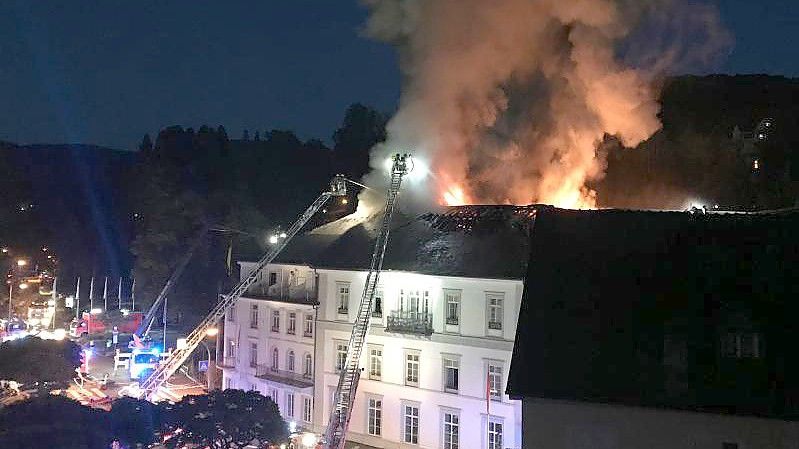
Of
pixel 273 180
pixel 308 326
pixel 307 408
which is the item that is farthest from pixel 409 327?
pixel 273 180

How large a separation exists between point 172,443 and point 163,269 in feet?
130

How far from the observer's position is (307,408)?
34.2 m

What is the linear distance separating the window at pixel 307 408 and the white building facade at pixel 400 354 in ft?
0.20

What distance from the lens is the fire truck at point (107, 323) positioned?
57.2 meters

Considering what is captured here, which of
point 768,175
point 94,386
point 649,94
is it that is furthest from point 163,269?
point 768,175

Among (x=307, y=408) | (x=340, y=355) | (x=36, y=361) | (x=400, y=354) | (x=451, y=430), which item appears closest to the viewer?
(x=451, y=430)

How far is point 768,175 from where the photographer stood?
51.8 m

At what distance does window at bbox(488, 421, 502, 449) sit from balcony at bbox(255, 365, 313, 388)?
9.43 m

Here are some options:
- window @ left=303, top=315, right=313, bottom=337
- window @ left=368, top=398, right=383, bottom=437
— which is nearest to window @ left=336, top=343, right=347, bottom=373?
window @ left=303, top=315, right=313, bottom=337

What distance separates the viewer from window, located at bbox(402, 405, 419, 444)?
3059 centimetres

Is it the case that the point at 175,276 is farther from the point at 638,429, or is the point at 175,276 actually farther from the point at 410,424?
the point at 638,429

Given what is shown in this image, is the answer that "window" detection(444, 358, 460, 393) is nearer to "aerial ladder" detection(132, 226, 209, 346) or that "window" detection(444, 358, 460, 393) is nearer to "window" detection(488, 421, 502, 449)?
"window" detection(488, 421, 502, 449)

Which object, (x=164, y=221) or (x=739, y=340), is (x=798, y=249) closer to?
(x=739, y=340)

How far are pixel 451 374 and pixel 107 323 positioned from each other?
38.4 metres
